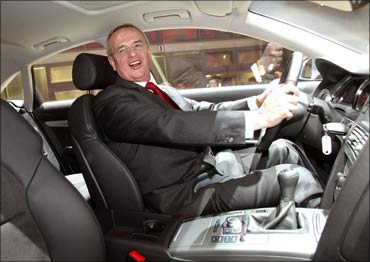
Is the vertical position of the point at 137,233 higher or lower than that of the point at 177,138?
lower

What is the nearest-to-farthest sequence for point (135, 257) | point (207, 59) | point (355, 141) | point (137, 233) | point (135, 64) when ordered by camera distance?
point (355, 141) < point (135, 257) < point (137, 233) < point (135, 64) < point (207, 59)

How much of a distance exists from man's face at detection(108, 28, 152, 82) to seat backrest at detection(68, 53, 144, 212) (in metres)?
0.15

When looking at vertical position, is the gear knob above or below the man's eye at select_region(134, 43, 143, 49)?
below

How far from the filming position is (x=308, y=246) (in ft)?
3.83

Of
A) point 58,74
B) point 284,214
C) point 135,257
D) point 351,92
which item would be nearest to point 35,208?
point 135,257

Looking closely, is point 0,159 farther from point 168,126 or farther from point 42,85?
point 42,85

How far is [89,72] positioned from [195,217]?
0.70 m

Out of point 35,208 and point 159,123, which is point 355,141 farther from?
point 35,208

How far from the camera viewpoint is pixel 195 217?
1.44 m

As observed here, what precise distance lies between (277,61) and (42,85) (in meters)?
1.55

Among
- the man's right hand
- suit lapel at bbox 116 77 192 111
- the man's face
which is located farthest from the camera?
the man's face

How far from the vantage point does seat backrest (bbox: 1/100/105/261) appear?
104 cm

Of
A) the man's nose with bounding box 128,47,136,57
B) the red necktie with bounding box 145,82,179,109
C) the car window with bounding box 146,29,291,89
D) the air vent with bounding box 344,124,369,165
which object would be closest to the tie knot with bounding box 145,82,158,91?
the red necktie with bounding box 145,82,179,109

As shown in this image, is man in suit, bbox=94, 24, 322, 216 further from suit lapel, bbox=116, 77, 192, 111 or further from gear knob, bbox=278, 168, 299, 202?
gear knob, bbox=278, 168, 299, 202
